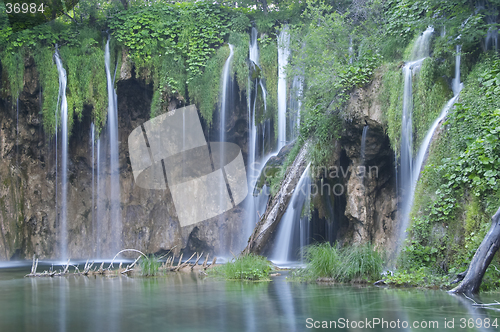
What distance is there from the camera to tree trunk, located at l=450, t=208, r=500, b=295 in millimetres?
6207

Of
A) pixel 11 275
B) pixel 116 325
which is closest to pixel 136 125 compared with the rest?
pixel 11 275

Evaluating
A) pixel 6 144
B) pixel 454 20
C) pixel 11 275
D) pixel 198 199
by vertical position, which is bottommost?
pixel 11 275

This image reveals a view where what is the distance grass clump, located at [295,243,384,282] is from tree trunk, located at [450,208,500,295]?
171 cm

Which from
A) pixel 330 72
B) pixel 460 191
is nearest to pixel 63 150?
pixel 330 72

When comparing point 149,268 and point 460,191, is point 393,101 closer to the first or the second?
point 460,191

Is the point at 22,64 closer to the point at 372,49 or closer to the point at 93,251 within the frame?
the point at 93,251

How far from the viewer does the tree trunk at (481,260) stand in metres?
6.21

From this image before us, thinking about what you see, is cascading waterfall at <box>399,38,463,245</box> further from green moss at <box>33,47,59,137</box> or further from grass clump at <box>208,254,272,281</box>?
green moss at <box>33,47,59,137</box>

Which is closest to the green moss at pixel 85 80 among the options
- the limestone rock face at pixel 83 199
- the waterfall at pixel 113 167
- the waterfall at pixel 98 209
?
the waterfall at pixel 113 167

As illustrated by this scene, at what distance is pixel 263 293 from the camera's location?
24.0 feet

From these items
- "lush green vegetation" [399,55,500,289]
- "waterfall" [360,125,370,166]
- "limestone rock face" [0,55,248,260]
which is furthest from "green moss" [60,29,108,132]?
"lush green vegetation" [399,55,500,289]

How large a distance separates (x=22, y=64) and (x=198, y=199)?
26.5 ft

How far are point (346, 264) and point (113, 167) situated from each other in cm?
1130

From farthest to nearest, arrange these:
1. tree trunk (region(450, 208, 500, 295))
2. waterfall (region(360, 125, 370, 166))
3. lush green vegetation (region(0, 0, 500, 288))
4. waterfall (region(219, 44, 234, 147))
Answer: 1. waterfall (region(219, 44, 234, 147))
2. waterfall (region(360, 125, 370, 166))
3. lush green vegetation (region(0, 0, 500, 288))
4. tree trunk (region(450, 208, 500, 295))
